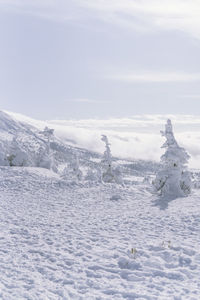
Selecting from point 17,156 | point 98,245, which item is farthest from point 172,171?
point 17,156

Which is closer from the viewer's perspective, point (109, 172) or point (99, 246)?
point (99, 246)

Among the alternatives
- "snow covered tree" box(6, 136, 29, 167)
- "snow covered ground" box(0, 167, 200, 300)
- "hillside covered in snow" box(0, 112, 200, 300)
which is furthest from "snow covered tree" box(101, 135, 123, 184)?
"snow covered ground" box(0, 167, 200, 300)

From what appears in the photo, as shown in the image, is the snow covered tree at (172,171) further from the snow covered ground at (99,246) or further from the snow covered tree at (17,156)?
the snow covered tree at (17,156)

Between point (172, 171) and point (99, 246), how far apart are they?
1384cm

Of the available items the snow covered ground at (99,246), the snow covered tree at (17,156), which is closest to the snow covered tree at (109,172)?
the snow covered tree at (17,156)

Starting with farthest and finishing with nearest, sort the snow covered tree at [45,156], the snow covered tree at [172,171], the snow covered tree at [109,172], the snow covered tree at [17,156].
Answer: the snow covered tree at [45,156]
the snow covered tree at [17,156]
the snow covered tree at [109,172]
the snow covered tree at [172,171]

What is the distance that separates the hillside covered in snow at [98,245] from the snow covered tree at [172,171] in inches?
41.3

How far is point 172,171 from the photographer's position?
92.0ft

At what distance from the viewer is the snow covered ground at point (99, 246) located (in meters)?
11.5

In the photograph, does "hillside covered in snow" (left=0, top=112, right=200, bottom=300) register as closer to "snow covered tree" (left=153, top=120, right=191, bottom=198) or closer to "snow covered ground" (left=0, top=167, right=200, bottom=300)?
"snow covered ground" (left=0, top=167, right=200, bottom=300)

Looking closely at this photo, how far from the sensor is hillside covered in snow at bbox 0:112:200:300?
11.5 metres

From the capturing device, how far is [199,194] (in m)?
28.2

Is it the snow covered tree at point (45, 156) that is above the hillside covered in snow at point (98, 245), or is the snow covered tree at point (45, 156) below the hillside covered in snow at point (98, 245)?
above

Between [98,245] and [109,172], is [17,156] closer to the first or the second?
[109,172]
